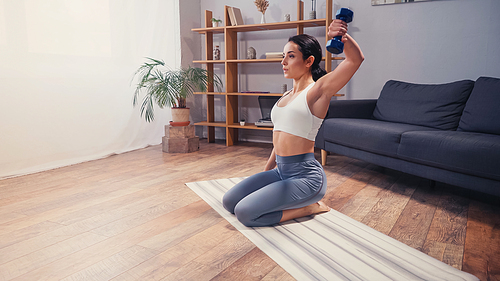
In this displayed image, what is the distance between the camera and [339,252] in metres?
1.60

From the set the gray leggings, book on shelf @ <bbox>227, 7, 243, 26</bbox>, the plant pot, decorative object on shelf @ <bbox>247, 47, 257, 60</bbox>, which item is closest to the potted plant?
the plant pot

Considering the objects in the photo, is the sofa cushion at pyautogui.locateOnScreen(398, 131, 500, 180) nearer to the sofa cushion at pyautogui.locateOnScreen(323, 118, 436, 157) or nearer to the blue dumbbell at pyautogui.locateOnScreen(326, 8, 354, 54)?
the sofa cushion at pyautogui.locateOnScreen(323, 118, 436, 157)

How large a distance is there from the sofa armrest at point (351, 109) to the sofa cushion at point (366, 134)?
0.43ft

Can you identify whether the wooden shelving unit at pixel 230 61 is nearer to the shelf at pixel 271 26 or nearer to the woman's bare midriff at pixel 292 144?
the shelf at pixel 271 26

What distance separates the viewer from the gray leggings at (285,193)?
1804 millimetres

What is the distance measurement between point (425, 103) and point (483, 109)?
535mm

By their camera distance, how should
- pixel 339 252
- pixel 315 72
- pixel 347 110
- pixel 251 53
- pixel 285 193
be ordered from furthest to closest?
pixel 251 53 < pixel 347 110 < pixel 315 72 < pixel 285 193 < pixel 339 252

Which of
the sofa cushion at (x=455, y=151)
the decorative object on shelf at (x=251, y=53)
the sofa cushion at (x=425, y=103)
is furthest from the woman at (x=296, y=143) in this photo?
the decorative object on shelf at (x=251, y=53)

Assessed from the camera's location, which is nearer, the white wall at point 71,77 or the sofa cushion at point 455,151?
the sofa cushion at point 455,151

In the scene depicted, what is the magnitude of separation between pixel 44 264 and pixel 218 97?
376 cm

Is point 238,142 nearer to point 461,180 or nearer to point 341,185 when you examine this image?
point 341,185

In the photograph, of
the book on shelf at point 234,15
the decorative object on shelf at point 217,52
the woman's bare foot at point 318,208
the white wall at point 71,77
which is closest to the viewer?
the woman's bare foot at point 318,208

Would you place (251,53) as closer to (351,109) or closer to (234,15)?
(234,15)

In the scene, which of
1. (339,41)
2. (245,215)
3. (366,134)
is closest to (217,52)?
(366,134)
